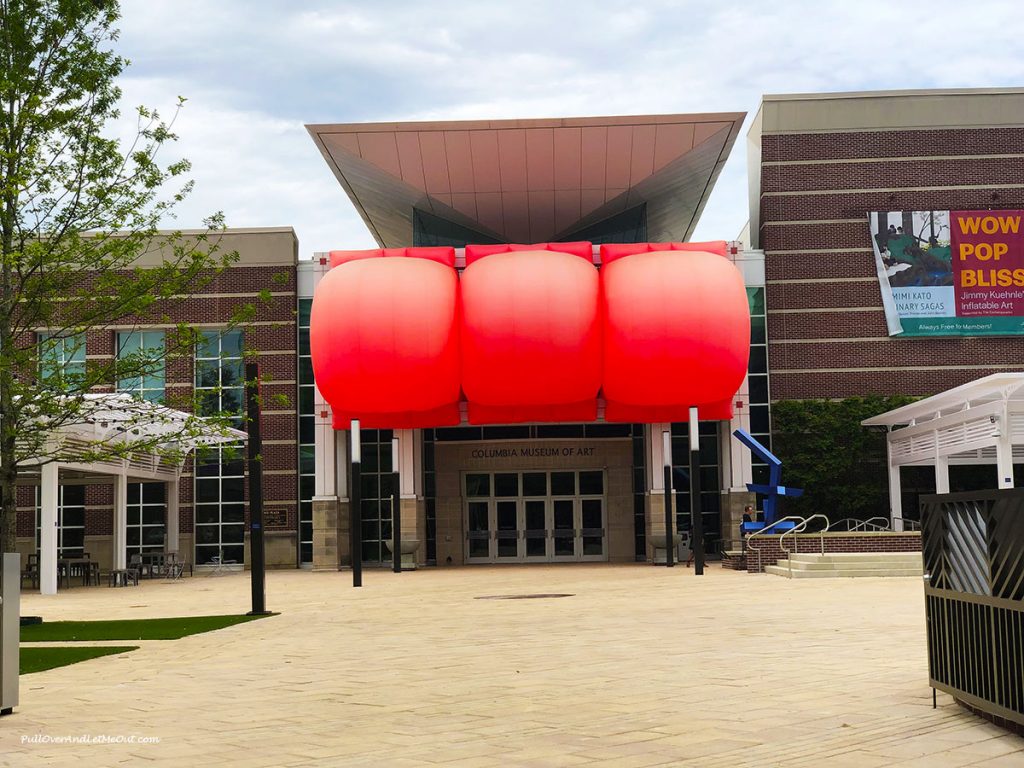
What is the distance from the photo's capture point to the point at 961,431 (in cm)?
2922

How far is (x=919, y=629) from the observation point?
41.0 ft

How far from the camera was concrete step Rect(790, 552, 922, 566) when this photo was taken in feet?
81.3

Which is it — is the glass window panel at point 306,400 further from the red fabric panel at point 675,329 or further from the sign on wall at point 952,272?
the sign on wall at point 952,272

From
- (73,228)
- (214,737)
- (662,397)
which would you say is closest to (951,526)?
(214,737)

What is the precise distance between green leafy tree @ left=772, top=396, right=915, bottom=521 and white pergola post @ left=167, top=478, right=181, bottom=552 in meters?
19.1

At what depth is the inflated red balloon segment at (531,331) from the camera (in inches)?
1211

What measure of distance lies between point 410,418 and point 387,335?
3.58 meters

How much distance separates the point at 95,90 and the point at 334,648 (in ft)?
33.5

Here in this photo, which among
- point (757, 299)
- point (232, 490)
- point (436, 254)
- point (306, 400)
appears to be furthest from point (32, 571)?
point (757, 299)

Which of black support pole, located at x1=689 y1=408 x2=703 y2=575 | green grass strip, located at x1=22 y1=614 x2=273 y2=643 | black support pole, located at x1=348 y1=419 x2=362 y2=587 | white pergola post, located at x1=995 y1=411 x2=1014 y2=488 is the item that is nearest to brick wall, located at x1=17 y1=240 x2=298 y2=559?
black support pole, located at x1=348 y1=419 x2=362 y2=587

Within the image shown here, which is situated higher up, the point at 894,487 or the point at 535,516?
the point at 894,487

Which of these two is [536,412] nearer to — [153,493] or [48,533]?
[48,533]

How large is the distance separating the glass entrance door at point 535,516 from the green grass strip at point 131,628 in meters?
21.3

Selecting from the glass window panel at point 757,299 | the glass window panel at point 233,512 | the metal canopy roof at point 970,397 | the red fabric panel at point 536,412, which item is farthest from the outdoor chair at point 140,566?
the metal canopy roof at point 970,397
